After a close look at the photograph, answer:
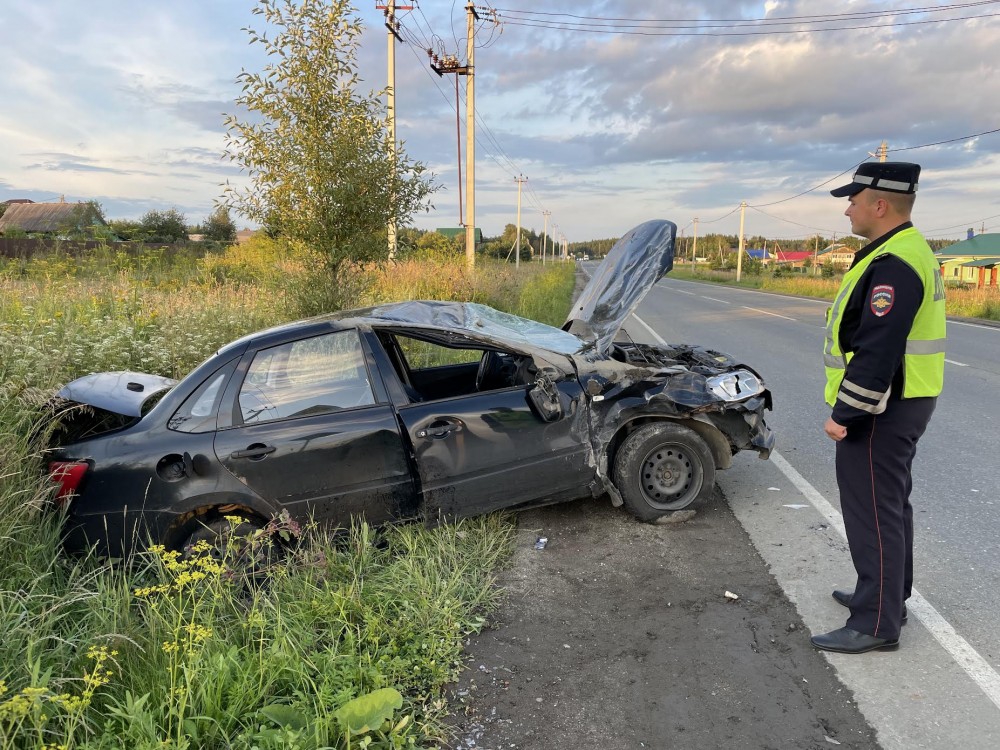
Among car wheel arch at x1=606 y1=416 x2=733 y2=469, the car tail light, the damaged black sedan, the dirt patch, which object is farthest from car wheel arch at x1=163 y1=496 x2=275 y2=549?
car wheel arch at x1=606 y1=416 x2=733 y2=469

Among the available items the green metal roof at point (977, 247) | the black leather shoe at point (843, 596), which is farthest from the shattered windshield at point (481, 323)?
the green metal roof at point (977, 247)

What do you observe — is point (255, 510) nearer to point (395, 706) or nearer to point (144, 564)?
point (144, 564)

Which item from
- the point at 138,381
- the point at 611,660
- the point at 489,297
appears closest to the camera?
the point at 611,660

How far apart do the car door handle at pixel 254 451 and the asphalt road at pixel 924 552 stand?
9.39 feet

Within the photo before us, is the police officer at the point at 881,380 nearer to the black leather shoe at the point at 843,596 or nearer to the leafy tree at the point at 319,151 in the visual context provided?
the black leather shoe at the point at 843,596

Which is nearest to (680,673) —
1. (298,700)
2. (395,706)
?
(395,706)

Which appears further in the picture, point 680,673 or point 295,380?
point 295,380

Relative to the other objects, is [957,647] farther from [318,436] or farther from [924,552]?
[318,436]

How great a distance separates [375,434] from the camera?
360 cm

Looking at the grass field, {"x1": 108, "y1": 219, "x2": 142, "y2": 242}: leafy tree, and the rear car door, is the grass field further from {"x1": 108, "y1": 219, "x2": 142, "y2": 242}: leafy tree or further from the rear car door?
{"x1": 108, "y1": 219, "x2": 142, "y2": 242}: leafy tree

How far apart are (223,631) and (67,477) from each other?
4.25 feet

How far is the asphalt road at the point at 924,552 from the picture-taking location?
8.12 ft

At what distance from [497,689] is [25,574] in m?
2.40

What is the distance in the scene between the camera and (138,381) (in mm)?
4387
